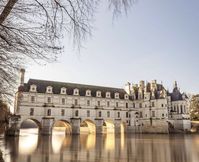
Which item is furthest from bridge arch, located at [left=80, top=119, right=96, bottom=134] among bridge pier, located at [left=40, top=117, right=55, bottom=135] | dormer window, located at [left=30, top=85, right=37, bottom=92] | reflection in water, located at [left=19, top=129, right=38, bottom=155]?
reflection in water, located at [left=19, top=129, right=38, bottom=155]

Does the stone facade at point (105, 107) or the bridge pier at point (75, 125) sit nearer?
the stone facade at point (105, 107)

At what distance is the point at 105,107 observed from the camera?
49969 millimetres

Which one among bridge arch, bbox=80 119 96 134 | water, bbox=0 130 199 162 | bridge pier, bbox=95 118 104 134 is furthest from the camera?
bridge arch, bbox=80 119 96 134

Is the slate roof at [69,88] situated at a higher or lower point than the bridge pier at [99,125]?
higher

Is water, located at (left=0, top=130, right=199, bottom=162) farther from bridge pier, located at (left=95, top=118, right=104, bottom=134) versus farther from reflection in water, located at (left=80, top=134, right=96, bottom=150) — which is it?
bridge pier, located at (left=95, top=118, right=104, bottom=134)

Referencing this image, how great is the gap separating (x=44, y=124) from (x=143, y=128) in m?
21.4

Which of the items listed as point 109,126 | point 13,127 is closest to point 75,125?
point 13,127

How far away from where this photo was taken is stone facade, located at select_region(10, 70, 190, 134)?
42.1 meters

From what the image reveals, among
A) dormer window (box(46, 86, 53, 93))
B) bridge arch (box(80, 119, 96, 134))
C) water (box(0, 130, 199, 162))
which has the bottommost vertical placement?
bridge arch (box(80, 119, 96, 134))

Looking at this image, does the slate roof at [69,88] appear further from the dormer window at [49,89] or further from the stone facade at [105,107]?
the dormer window at [49,89]

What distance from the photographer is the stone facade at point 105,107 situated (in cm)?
4209

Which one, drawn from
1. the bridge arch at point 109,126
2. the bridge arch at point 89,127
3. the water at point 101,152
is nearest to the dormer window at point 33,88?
the bridge arch at point 89,127

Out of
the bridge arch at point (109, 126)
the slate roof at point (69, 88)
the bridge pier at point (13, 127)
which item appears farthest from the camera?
the bridge arch at point (109, 126)

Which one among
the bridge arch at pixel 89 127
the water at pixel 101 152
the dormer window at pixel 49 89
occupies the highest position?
the dormer window at pixel 49 89
